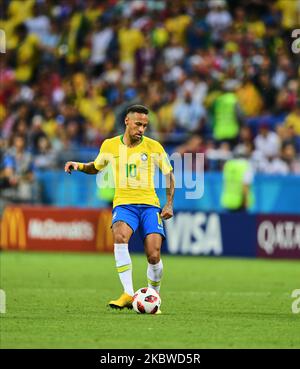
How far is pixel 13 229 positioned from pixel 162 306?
11886 millimetres

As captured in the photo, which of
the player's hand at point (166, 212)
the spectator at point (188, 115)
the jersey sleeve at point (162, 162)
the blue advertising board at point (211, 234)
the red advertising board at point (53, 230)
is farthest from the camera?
the spectator at point (188, 115)

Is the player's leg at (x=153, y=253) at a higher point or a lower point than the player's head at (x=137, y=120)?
lower

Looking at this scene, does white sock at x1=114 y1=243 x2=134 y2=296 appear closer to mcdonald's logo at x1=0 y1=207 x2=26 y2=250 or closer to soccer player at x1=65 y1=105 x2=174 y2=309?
soccer player at x1=65 y1=105 x2=174 y2=309

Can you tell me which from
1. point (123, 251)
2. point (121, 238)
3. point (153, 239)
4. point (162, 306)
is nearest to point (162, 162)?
point (153, 239)

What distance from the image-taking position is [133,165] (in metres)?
12.6

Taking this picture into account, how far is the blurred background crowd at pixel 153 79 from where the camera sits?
23.5 meters

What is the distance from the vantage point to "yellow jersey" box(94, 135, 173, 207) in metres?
12.5

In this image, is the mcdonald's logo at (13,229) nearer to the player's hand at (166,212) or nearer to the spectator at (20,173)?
the spectator at (20,173)

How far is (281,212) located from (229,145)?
74.5 inches

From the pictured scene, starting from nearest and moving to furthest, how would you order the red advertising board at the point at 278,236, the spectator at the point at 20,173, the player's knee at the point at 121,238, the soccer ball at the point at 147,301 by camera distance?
the soccer ball at the point at 147,301, the player's knee at the point at 121,238, the red advertising board at the point at 278,236, the spectator at the point at 20,173

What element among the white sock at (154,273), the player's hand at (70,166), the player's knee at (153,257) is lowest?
the white sock at (154,273)

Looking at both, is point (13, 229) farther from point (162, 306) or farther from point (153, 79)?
point (162, 306)

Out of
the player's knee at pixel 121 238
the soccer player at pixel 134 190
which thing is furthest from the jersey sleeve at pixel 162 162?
the player's knee at pixel 121 238
